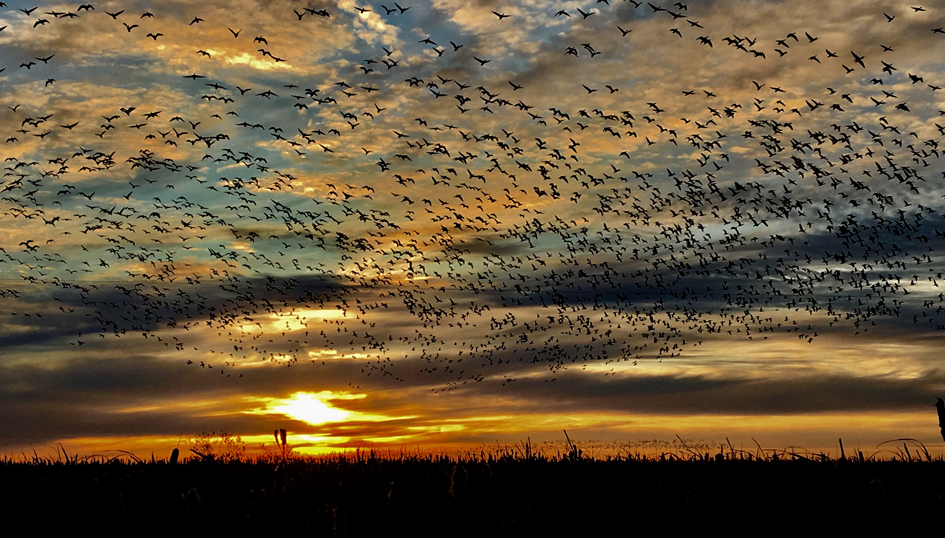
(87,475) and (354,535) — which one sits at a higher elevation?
(87,475)

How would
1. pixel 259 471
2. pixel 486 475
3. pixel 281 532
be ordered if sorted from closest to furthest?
pixel 281 532
pixel 486 475
pixel 259 471

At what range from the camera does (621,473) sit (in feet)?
40.1

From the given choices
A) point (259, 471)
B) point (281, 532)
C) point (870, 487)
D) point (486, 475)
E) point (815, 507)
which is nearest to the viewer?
point (281, 532)

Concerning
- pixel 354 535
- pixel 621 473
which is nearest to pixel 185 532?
pixel 354 535

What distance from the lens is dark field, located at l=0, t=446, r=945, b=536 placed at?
902 cm

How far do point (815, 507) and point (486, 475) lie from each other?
4.94 metres

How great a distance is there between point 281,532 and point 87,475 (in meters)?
6.00

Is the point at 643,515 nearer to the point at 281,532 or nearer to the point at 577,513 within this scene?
the point at 577,513

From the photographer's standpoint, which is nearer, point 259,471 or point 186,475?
point 186,475

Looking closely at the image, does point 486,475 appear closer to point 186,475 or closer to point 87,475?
point 186,475

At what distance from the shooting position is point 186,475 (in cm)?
1264

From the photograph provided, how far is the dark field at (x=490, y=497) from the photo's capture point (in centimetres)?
902

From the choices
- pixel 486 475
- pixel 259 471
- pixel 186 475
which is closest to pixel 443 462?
pixel 486 475

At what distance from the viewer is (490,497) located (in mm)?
10609
